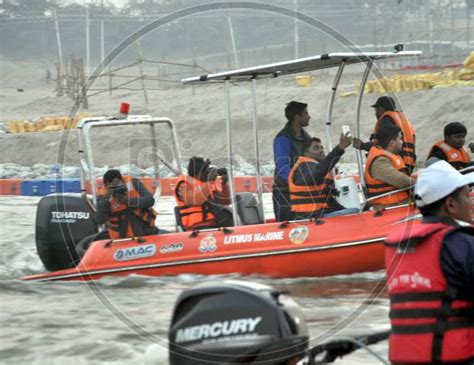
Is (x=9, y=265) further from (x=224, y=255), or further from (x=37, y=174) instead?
(x=37, y=174)

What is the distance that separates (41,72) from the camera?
4550 cm

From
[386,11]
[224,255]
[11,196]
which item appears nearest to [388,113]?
[224,255]

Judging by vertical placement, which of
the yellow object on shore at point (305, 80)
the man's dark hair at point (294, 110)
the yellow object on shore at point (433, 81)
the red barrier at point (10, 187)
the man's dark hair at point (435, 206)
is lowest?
the red barrier at point (10, 187)

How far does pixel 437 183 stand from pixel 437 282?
1.19ft

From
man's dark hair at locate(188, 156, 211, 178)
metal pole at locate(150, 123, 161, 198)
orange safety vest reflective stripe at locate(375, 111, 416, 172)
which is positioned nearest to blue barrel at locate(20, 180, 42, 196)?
metal pole at locate(150, 123, 161, 198)

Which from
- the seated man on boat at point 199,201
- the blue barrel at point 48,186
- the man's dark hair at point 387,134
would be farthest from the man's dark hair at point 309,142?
the blue barrel at point 48,186

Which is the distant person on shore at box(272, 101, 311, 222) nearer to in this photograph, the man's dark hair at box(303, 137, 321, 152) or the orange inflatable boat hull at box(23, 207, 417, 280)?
the man's dark hair at box(303, 137, 321, 152)

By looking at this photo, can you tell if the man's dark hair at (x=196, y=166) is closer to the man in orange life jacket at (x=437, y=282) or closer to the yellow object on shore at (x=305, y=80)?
the man in orange life jacket at (x=437, y=282)

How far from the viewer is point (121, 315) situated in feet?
27.5

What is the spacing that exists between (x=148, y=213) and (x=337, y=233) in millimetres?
1786

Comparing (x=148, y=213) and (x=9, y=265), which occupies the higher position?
(x=148, y=213)

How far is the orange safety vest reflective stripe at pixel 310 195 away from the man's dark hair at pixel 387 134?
0.54 meters

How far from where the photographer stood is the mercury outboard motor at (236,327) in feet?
11.8

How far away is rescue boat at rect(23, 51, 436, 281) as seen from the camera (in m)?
8.78
